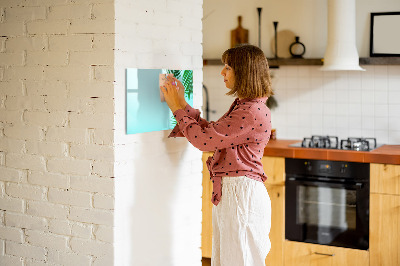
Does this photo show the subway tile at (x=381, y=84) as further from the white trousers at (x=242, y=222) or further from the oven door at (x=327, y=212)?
the white trousers at (x=242, y=222)

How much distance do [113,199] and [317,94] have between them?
8.64 feet

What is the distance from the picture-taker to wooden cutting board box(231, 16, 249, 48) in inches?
196

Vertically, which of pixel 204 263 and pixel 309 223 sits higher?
pixel 309 223

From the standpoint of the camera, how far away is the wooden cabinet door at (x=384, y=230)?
389cm

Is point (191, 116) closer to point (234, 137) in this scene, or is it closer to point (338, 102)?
point (234, 137)

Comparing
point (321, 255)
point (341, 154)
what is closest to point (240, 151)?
point (341, 154)

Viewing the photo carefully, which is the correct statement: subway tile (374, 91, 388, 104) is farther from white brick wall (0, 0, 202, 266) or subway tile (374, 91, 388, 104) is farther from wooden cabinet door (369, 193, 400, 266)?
white brick wall (0, 0, 202, 266)

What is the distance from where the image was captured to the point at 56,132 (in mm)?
2699

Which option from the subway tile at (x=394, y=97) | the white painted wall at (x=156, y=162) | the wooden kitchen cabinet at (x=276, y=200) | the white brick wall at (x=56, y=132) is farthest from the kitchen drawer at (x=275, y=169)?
the white brick wall at (x=56, y=132)

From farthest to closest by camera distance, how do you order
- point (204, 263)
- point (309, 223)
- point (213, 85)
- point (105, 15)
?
point (213, 85) < point (204, 263) < point (309, 223) < point (105, 15)

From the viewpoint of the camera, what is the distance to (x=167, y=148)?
9.66 feet

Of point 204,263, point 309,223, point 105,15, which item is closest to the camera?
point 105,15

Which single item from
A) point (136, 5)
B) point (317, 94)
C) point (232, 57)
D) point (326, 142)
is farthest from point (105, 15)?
point (317, 94)

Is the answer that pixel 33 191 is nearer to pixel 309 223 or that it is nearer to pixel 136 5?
pixel 136 5
